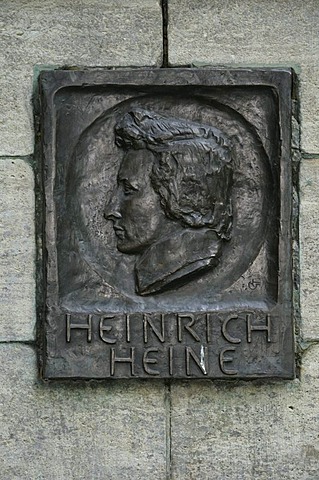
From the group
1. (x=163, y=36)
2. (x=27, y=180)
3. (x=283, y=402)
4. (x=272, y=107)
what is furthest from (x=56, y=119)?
(x=283, y=402)

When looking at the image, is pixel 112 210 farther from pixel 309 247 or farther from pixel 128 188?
pixel 309 247

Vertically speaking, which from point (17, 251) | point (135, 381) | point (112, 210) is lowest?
point (135, 381)

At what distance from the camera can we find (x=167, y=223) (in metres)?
3.95

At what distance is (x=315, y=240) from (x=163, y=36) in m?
0.92

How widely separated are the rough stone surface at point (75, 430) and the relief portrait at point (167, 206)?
32 centimetres

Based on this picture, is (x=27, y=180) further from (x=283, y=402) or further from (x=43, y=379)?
(x=283, y=402)

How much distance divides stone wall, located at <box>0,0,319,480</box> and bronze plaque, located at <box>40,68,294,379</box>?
0.29 ft

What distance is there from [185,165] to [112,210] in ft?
1.00

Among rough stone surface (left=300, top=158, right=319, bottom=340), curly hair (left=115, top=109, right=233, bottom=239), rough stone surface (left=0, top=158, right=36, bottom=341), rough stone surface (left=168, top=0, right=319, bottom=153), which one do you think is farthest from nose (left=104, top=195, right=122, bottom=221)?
rough stone surface (left=300, top=158, right=319, bottom=340)

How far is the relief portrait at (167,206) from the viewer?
3.92 metres

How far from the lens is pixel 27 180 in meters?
3.96

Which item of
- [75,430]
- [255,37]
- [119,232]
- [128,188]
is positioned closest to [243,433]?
[75,430]

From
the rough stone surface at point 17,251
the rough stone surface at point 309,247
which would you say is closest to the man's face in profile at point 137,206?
the rough stone surface at point 17,251

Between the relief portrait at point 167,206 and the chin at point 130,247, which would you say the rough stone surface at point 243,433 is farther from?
the chin at point 130,247
